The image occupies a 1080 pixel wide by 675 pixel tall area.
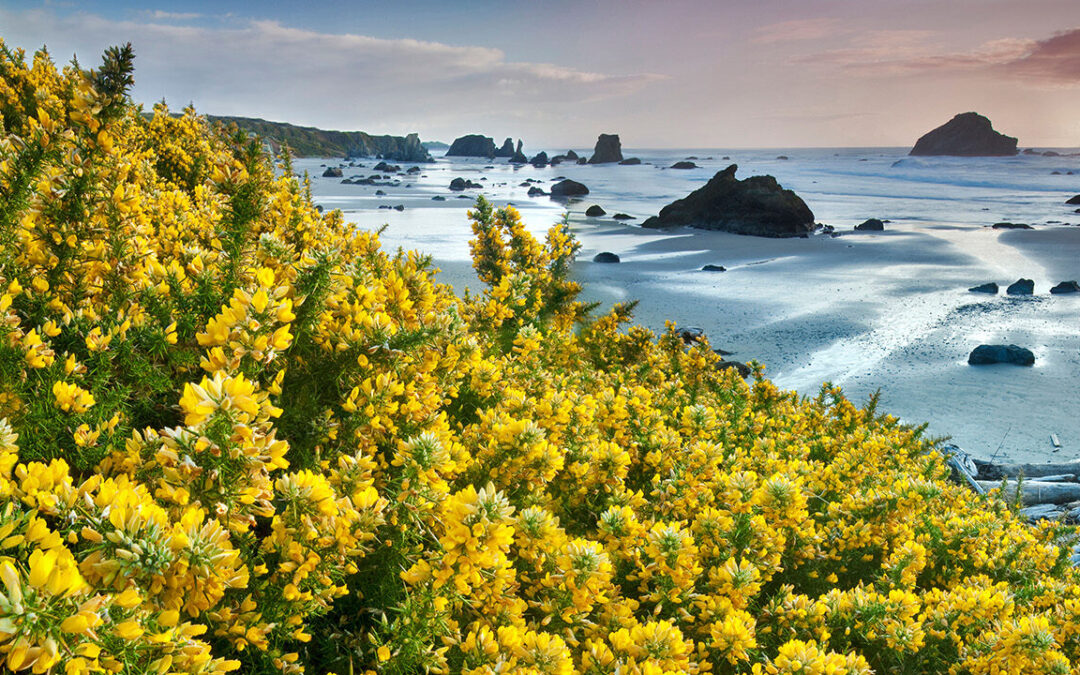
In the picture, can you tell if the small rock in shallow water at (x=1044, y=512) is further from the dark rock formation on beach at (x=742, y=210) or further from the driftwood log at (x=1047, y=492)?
the dark rock formation on beach at (x=742, y=210)

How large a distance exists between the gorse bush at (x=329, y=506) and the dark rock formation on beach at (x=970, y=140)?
469ft

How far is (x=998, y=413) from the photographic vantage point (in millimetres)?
11000

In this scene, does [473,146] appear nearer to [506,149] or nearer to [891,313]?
[506,149]

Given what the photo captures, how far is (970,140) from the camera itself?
377 ft

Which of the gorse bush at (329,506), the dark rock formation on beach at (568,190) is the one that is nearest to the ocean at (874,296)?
the dark rock formation on beach at (568,190)

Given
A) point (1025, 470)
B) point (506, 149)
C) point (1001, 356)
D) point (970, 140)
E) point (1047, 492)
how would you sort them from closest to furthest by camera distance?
point (1047, 492) < point (1025, 470) < point (1001, 356) < point (970, 140) < point (506, 149)

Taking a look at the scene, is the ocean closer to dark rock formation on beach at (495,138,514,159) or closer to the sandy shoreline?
the sandy shoreline

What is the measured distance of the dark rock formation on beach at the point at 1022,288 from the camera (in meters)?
19.0

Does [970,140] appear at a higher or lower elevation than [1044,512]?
higher

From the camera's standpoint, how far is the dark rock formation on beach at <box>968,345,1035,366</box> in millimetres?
13172

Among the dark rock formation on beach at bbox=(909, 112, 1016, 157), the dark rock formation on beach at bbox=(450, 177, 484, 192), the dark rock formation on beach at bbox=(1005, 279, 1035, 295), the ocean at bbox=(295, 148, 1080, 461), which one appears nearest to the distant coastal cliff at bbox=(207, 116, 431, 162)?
the dark rock formation on beach at bbox=(450, 177, 484, 192)

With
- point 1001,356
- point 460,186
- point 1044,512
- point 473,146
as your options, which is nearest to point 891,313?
point 1001,356

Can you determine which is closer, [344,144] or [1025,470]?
[1025,470]

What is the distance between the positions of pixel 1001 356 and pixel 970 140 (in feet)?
437
